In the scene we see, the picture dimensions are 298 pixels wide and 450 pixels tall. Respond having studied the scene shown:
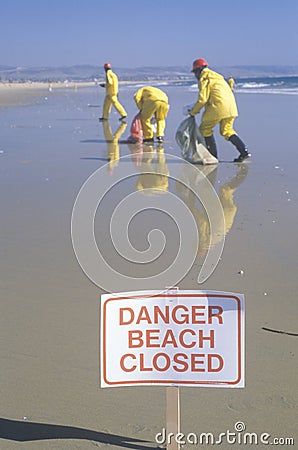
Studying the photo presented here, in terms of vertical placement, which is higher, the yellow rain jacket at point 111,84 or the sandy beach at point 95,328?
the yellow rain jacket at point 111,84

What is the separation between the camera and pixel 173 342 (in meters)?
2.35

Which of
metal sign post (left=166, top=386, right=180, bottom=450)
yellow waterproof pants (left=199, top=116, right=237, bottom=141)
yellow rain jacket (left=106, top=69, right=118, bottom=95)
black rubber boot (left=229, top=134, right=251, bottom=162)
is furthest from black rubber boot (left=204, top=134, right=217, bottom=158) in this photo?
metal sign post (left=166, top=386, right=180, bottom=450)

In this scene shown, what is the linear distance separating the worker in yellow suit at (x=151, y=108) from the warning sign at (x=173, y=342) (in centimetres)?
979

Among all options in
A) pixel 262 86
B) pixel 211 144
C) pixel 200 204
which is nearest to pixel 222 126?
pixel 211 144

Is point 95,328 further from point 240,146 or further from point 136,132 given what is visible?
point 136,132

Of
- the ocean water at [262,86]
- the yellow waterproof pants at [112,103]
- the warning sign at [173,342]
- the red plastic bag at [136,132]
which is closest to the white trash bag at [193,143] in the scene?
the red plastic bag at [136,132]

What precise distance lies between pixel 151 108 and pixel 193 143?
7.97ft

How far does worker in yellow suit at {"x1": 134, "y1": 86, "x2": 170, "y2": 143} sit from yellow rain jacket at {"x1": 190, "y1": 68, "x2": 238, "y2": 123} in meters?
2.47

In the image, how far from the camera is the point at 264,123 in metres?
15.8

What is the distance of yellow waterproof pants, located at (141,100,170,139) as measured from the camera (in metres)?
11.8

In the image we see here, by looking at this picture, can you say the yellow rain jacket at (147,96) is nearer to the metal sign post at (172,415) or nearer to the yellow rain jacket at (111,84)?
the yellow rain jacket at (111,84)

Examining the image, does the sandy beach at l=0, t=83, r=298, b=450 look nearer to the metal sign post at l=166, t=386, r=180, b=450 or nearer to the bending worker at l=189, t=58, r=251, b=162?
the metal sign post at l=166, t=386, r=180, b=450

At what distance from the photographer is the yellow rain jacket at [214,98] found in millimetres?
9312

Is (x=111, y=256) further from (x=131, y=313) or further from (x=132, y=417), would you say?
(x=131, y=313)
